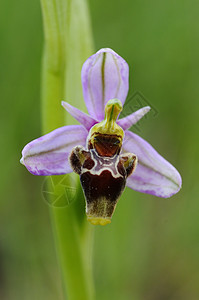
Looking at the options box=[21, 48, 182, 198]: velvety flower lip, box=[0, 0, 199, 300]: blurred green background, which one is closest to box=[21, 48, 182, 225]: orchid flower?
box=[21, 48, 182, 198]: velvety flower lip

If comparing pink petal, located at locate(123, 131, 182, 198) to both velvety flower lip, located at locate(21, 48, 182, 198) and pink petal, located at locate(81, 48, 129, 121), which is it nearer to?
velvety flower lip, located at locate(21, 48, 182, 198)

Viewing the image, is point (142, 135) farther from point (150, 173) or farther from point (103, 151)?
point (103, 151)

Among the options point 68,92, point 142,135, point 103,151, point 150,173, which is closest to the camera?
point 103,151

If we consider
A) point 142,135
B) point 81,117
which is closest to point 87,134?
point 81,117

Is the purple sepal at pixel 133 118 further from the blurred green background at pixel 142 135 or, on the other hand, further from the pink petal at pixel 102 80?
the blurred green background at pixel 142 135

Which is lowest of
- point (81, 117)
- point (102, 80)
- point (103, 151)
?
point (103, 151)
